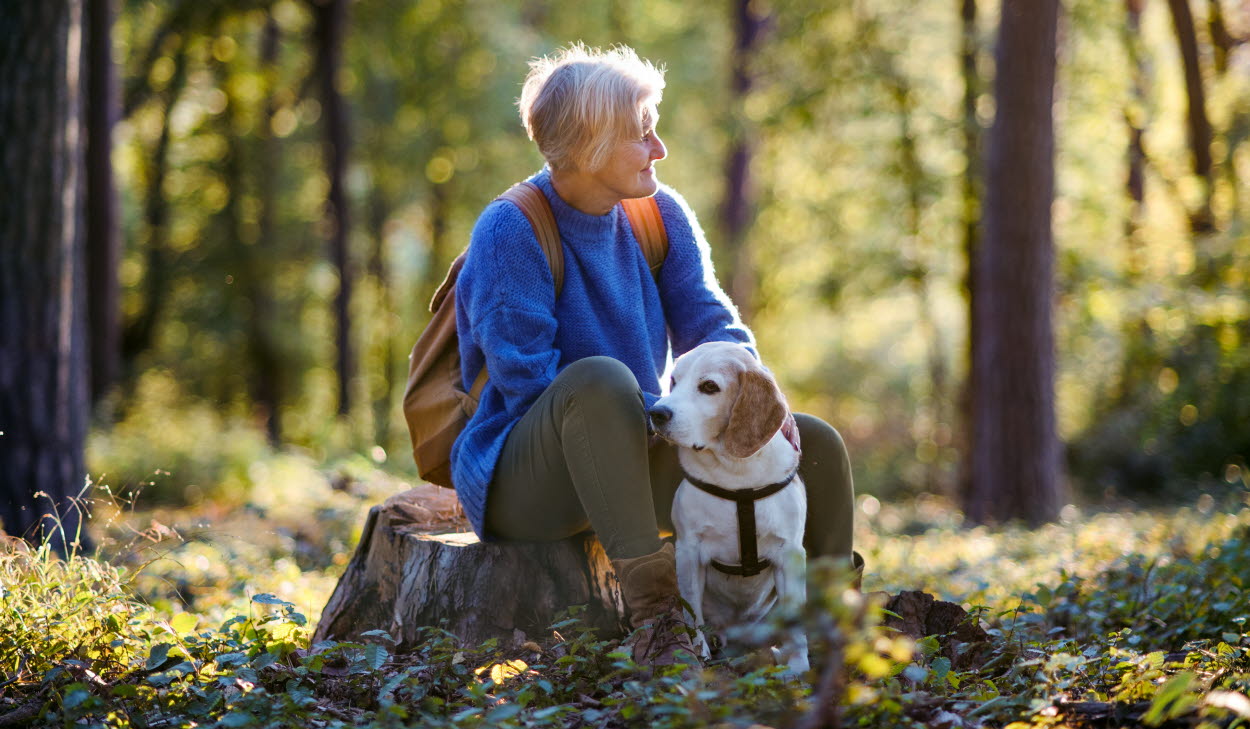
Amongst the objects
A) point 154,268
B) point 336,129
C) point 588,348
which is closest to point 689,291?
point 588,348

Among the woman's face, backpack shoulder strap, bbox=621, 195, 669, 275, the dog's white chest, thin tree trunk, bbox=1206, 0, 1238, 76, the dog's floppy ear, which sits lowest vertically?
the dog's white chest

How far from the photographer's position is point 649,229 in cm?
400

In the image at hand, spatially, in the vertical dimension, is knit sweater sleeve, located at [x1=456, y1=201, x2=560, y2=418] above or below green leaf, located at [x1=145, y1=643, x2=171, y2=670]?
above

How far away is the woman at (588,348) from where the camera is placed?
332 cm

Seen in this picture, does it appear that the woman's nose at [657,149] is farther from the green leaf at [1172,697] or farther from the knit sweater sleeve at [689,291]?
the green leaf at [1172,697]

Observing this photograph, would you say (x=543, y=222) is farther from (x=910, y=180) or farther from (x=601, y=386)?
(x=910, y=180)

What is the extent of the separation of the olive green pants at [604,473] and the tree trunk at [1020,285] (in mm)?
6345

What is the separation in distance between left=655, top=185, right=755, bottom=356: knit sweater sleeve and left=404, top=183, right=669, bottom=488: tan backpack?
47 mm

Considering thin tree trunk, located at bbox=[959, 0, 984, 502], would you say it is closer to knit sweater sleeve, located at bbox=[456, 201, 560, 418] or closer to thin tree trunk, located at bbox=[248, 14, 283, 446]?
knit sweater sleeve, located at bbox=[456, 201, 560, 418]

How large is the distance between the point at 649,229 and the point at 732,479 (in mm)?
1077

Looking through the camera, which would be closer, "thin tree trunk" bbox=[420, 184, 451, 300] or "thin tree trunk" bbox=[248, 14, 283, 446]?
"thin tree trunk" bbox=[248, 14, 283, 446]

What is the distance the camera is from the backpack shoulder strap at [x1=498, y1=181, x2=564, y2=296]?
3.67 m

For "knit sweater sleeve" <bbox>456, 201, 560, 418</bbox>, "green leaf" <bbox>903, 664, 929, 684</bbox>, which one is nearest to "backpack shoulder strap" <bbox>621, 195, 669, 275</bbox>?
"knit sweater sleeve" <bbox>456, 201, 560, 418</bbox>

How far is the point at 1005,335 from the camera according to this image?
9.45 m
